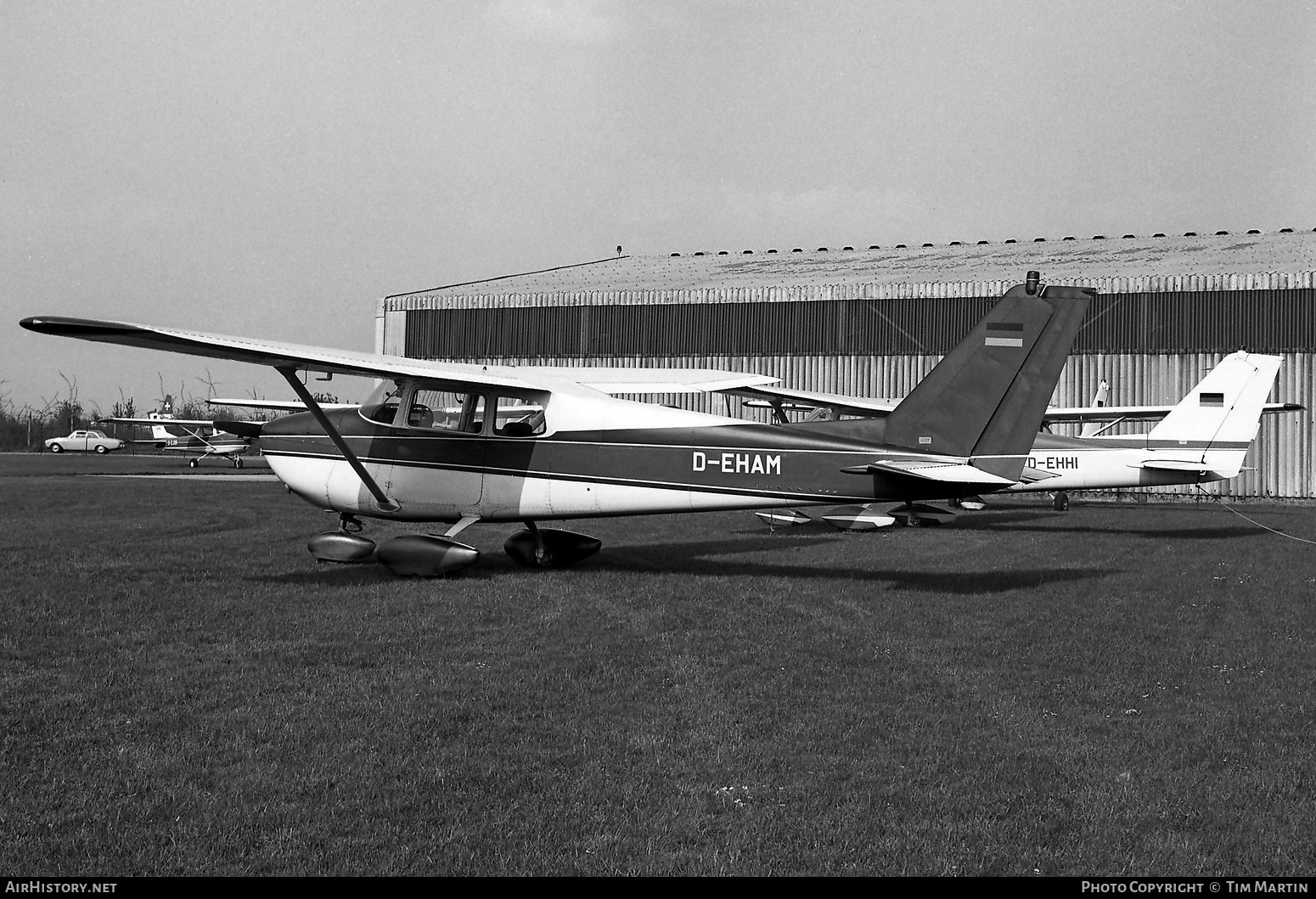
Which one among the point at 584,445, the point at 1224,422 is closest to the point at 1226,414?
the point at 1224,422

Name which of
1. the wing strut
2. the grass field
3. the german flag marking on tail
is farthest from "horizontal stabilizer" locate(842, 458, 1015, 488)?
the wing strut

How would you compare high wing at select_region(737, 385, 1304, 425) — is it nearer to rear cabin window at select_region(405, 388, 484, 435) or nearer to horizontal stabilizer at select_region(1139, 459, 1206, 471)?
horizontal stabilizer at select_region(1139, 459, 1206, 471)

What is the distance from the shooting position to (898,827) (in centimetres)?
392

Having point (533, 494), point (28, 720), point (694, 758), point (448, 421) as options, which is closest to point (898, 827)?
point (694, 758)

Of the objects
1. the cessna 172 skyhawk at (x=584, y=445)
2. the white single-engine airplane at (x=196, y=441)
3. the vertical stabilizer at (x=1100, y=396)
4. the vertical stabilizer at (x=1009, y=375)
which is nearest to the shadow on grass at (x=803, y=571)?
the cessna 172 skyhawk at (x=584, y=445)

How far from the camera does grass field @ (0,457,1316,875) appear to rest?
373 cm

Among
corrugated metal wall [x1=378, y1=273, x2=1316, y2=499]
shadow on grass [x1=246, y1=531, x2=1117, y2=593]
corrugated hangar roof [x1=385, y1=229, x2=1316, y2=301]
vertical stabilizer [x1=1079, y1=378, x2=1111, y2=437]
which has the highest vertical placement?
corrugated hangar roof [x1=385, y1=229, x2=1316, y2=301]

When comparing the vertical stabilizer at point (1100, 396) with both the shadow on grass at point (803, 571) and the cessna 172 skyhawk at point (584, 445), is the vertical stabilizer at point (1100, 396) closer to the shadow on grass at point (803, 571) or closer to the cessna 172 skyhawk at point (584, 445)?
the shadow on grass at point (803, 571)

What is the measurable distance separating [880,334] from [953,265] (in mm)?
6125

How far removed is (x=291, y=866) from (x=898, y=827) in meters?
2.08

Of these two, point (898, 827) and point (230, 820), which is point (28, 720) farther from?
point (898, 827)

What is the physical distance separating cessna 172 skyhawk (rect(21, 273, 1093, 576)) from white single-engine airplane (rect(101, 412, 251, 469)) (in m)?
19.2

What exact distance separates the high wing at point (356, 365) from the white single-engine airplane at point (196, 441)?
62.0ft

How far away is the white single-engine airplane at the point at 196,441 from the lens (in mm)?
42122
